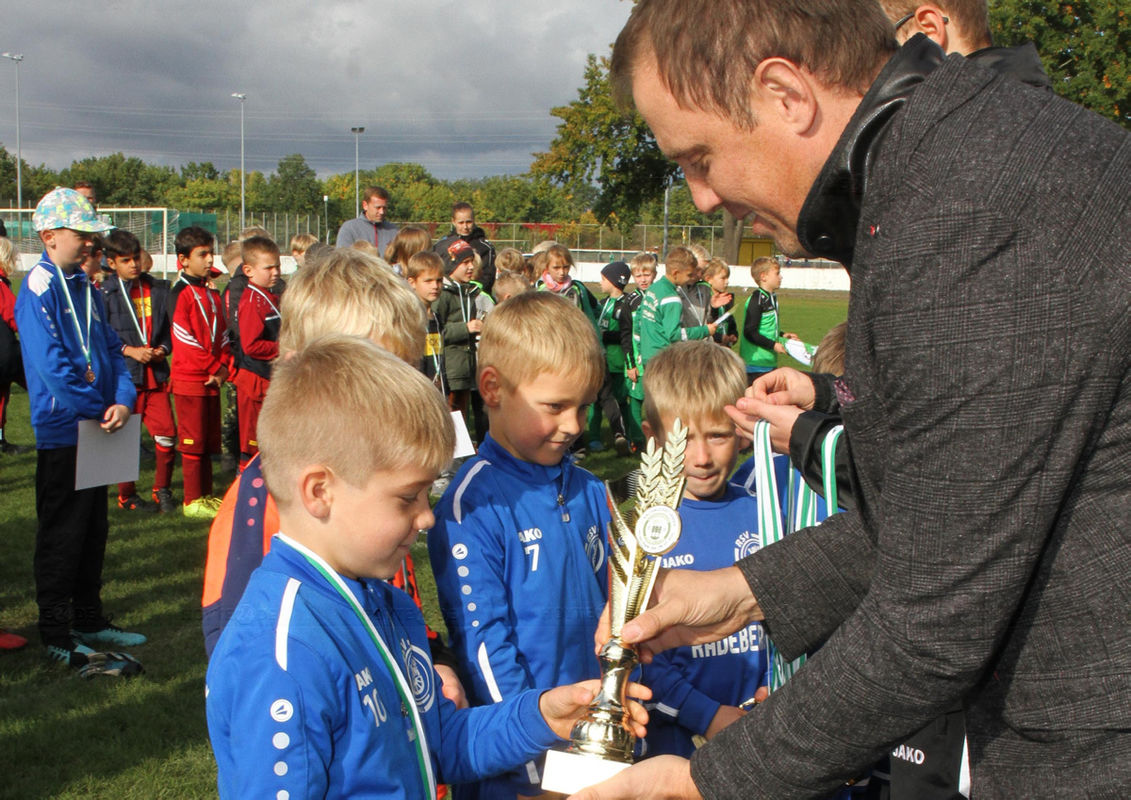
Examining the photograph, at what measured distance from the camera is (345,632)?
6.09 feet

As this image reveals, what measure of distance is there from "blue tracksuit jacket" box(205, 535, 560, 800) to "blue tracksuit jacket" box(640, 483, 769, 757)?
0.99m

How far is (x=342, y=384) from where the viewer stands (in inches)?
77.3

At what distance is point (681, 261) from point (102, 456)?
6518 mm

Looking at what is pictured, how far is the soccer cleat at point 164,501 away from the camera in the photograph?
817 cm

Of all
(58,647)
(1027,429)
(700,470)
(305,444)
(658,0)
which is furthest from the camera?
(58,647)

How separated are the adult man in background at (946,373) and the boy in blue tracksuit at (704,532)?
1146 mm

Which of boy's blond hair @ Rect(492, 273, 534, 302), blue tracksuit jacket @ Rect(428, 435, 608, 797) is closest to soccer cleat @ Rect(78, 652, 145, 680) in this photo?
blue tracksuit jacket @ Rect(428, 435, 608, 797)

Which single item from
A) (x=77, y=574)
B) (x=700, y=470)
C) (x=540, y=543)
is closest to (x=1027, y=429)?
(x=540, y=543)

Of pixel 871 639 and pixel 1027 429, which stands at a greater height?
pixel 1027 429

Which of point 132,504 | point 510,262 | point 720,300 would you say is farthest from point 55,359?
point 720,300

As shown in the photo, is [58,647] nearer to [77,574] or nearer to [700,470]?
[77,574]

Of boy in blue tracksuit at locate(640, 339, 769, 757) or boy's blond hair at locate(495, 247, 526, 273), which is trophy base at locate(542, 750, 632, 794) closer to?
boy in blue tracksuit at locate(640, 339, 769, 757)

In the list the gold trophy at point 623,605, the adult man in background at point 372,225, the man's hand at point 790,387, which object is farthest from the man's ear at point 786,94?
the adult man in background at point 372,225

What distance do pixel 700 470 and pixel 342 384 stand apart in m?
1.62
